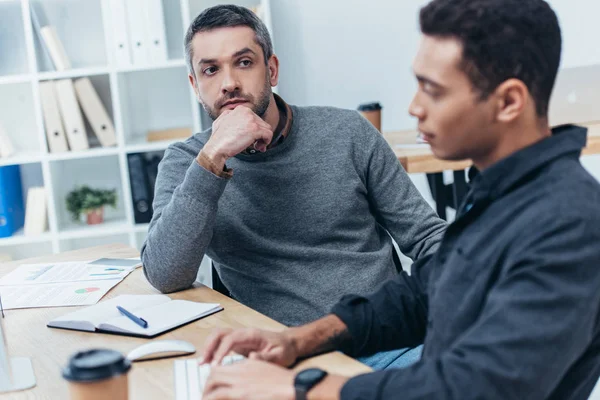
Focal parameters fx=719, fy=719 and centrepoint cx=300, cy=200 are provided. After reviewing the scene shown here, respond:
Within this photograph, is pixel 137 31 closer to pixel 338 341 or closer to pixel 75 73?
pixel 75 73

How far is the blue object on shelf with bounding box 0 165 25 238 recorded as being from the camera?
3229mm

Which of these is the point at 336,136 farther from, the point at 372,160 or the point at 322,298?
the point at 322,298

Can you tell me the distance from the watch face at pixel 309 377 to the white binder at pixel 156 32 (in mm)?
2492

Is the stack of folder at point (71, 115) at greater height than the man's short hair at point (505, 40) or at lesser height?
lesser

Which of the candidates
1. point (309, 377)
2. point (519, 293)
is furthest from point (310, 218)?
point (519, 293)

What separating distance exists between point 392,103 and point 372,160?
1.95m

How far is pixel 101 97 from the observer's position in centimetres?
340

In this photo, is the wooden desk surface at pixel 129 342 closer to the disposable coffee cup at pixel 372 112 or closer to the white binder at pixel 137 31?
the disposable coffee cup at pixel 372 112

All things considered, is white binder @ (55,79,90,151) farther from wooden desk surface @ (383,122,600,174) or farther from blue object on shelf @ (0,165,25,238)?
wooden desk surface @ (383,122,600,174)

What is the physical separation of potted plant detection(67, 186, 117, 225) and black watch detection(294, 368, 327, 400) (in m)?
2.65

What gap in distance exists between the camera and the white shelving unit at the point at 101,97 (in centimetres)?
318

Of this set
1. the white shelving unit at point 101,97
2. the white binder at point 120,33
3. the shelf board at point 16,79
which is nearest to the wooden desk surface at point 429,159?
the white shelving unit at point 101,97

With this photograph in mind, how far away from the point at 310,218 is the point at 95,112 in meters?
1.85

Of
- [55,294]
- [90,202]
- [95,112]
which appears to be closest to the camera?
[55,294]
